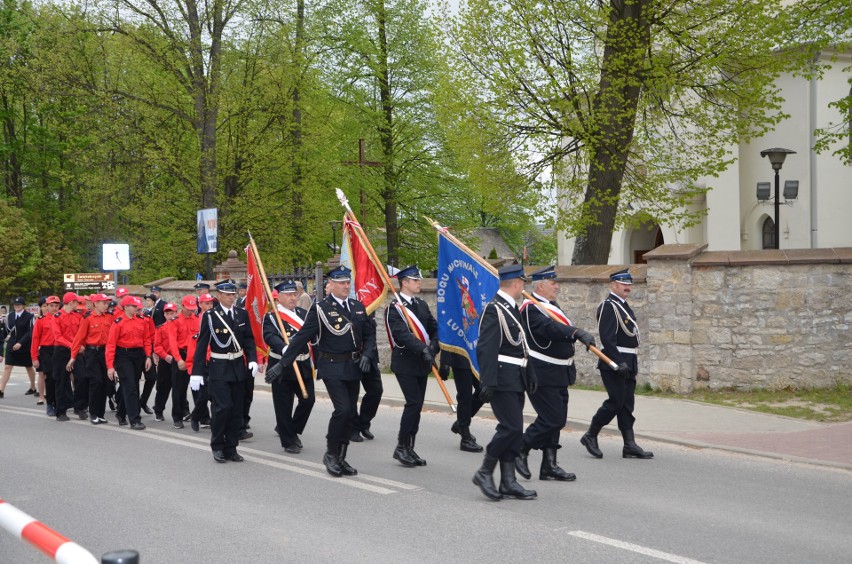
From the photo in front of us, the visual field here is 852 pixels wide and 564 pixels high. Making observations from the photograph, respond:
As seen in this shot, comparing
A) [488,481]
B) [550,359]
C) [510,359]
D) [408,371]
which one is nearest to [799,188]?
[408,371]

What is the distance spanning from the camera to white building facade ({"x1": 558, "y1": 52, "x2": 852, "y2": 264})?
31.0 meters

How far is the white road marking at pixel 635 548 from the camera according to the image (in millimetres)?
6309

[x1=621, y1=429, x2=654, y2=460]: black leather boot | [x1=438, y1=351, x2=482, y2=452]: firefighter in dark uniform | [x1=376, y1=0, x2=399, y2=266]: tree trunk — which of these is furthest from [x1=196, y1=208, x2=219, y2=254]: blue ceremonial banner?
[x1=621, y1=429, x2=654, y2=460]: black leather boot

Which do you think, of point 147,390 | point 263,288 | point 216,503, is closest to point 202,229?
point 147,390

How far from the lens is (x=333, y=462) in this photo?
944cm

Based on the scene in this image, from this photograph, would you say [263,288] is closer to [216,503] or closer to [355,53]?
[216,503]

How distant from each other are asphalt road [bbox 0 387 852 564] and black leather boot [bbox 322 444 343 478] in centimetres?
14

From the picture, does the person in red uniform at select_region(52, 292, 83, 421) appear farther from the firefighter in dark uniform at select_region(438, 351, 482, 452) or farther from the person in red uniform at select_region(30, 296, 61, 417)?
the firefighter in dark uniform at select_region(438, 351, 482, 452)

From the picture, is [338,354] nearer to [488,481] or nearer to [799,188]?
[488,481]

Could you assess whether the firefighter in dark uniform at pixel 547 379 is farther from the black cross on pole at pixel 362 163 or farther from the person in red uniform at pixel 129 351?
the black cross on pole at pixel 362 163

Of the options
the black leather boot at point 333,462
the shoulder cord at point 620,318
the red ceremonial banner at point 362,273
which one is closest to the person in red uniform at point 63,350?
the red ceremonial banner at point 362,273

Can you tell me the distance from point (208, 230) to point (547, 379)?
20119 mm

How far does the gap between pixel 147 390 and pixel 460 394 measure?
20.5 feet

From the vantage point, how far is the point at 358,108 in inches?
1379
